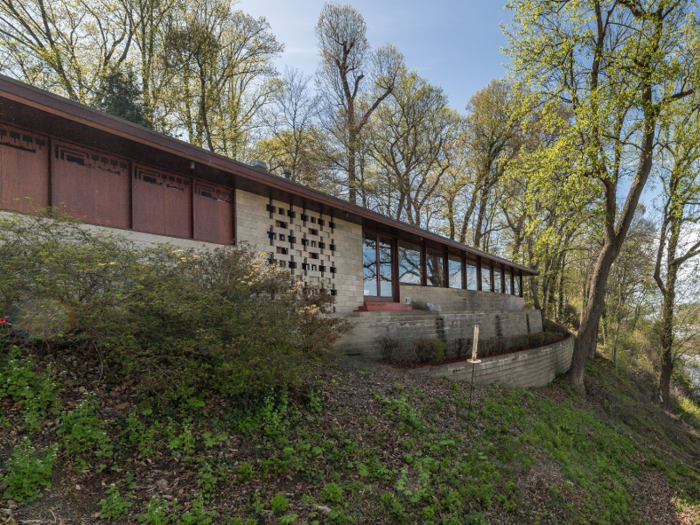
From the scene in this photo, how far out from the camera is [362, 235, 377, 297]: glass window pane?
38.3ft

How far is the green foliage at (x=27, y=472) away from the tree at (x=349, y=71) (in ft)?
60.6

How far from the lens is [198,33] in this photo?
16.8 meters

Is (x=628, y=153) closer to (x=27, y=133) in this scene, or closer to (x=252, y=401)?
(x=252, y=401)

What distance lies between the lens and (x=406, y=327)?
10000mm

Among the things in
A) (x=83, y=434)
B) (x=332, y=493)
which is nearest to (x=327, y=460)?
(x=332, y=493)

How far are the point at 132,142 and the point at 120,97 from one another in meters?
9.15

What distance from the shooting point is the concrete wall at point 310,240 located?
8.42 meters

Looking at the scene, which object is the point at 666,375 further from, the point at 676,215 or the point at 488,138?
the point at 488,138

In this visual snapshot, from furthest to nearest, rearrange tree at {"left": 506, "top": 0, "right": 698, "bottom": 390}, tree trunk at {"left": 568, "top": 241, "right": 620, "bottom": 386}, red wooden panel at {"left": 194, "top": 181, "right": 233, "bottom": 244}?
tree trunk at {"left": 568, "top": 241, "right": 620, "bottom": 386}, tree at {"left": 506, "top": 0, "right": 698, "bottom": 390}, red wooden panel at {"left": 194, "top": 181, "right": 233, "bottom": 244}

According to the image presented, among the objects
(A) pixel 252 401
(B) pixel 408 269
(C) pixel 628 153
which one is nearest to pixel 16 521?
(A) pixel 252 401

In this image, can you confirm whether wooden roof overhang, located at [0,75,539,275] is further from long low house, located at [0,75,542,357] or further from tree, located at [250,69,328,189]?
tree, located at [250,69,328,189]

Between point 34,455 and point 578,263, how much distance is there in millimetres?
27978

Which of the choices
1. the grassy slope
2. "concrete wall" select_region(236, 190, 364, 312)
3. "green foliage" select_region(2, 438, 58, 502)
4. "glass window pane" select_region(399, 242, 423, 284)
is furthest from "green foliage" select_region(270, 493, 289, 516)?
"glass window pane" select_region(399, 242, 423, 284)

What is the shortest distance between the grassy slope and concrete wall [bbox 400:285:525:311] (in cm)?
567
